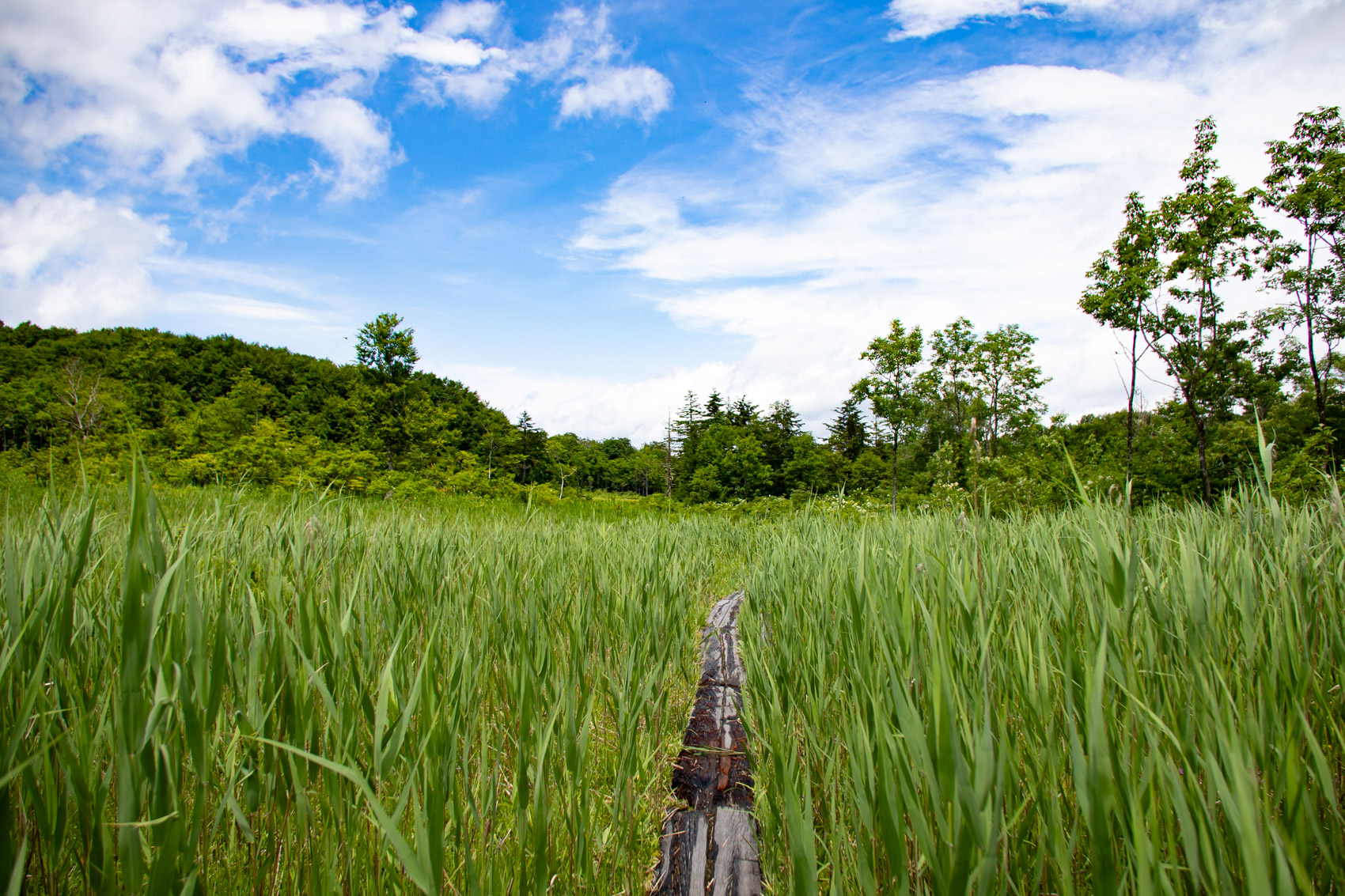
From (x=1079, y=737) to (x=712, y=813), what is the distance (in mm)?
1161

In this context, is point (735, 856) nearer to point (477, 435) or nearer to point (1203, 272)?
point (1203, 272)

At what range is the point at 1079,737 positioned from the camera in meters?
0.96

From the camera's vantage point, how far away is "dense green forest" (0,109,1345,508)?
39.2 ft

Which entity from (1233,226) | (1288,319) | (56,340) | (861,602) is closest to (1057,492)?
(1233,226)

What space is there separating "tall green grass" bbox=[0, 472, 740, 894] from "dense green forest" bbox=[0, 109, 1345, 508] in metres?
0.73

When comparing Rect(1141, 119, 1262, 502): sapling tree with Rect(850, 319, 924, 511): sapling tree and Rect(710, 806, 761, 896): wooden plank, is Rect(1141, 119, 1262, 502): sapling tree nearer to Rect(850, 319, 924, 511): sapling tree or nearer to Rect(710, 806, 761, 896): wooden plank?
Rect(850, 319, 924, 511): sapling tree

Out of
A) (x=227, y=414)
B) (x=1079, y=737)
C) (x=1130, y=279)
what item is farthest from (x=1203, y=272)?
(x=227, y=414)

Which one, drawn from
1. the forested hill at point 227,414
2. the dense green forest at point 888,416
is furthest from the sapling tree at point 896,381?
the forested hill at point 227,414

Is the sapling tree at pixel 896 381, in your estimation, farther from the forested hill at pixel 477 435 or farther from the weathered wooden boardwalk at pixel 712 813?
the weathered wooden boardwalk at pixel 712 813

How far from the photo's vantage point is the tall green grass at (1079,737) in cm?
66

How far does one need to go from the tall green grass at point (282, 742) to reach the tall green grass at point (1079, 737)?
0.49m

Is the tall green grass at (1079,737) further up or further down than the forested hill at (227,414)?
further down

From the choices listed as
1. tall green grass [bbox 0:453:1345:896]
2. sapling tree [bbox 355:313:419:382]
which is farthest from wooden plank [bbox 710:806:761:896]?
sapling tree [bbox 355:313:419:382]

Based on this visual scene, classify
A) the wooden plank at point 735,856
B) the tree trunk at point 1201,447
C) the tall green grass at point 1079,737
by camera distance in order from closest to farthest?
1. the tall green grass at point 1079,737
2. the wooden plank at point 735,856
3. the tree trunk at point 1201,447
